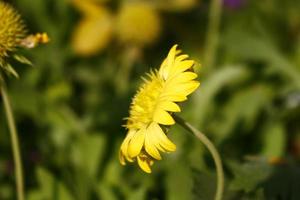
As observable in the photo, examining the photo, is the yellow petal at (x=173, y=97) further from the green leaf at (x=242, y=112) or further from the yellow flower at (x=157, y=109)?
the green leaf at (x=242, y=112)

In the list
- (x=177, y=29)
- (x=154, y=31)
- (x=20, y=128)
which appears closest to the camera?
(x=20, y=128)

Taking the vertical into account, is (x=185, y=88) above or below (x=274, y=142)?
below

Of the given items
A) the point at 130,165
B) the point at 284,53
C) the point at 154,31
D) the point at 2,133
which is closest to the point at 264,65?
the point at 284,53

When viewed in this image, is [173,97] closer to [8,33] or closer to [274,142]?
[8,33]

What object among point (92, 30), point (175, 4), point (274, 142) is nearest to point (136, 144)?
point (274, 142)

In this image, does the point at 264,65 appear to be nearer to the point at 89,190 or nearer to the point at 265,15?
the point at 265,15

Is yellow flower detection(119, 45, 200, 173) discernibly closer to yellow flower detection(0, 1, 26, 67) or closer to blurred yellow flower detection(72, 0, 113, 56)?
yellow flower detection(0, 1, 26, 67)
